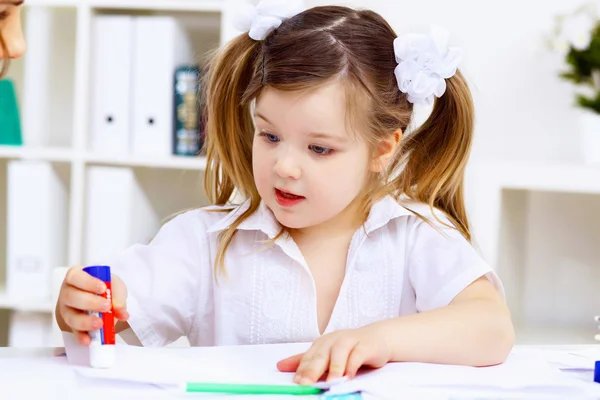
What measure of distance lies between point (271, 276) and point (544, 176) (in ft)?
2.98

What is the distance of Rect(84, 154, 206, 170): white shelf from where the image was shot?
1.98m

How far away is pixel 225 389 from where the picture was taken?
2.34ft

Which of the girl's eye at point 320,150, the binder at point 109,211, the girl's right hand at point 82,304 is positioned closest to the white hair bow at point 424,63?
the girl's eye at point 320,150

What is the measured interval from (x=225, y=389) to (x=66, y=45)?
1816mm

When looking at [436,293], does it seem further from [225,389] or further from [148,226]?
[148,226]

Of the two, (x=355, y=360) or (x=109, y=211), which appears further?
(x=109, y=211)

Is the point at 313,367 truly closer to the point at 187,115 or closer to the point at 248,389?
the point at 248,389

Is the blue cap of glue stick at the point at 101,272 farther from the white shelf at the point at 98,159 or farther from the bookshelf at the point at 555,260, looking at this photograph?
the bookshelf at the point at 555,260

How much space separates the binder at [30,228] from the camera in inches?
80.3

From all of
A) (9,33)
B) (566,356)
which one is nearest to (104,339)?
(9,33)

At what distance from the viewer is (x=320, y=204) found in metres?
1.05

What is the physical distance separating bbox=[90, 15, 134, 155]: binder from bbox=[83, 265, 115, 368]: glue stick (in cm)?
124

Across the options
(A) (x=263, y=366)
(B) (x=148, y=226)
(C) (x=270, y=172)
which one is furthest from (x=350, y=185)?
(B) (x=148, y=226)

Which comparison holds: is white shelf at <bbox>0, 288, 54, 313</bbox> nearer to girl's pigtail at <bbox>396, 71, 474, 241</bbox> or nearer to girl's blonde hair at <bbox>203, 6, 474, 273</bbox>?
girl's blonde hair at <bbox>203, 6, 474, 273</bbox>
